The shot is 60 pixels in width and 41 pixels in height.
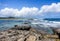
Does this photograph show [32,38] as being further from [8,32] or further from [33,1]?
[33,1]

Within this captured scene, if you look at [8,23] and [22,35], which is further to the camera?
[8,23]

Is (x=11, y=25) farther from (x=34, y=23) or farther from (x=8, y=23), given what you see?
(x=34, y=23)

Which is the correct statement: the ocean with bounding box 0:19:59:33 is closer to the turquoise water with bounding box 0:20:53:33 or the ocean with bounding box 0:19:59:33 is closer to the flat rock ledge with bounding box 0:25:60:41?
the turquoise water with bounding box 0:20:53:33

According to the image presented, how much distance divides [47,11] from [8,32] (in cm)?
116

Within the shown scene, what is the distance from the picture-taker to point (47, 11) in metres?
2.51

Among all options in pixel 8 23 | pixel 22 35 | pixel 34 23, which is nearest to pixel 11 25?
pixel 8 23

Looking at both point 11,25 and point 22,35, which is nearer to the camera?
point 22,35

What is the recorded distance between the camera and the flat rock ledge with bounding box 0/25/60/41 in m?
2.18

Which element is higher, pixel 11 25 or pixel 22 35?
pixel 11 25

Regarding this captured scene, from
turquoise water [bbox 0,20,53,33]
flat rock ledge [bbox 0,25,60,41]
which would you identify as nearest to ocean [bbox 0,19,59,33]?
turquoise water [bbox 0,20,53,33]

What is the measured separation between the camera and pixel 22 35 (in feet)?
7.68

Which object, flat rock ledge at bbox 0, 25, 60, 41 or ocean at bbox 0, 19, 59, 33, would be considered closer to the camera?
flat rock ledge at bbox 0, 25, 60, 41

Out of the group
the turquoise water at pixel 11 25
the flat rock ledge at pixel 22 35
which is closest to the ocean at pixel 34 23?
the turquoise water at pixel 11 25

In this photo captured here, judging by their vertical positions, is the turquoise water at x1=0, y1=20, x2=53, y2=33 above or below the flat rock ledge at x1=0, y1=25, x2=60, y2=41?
above
